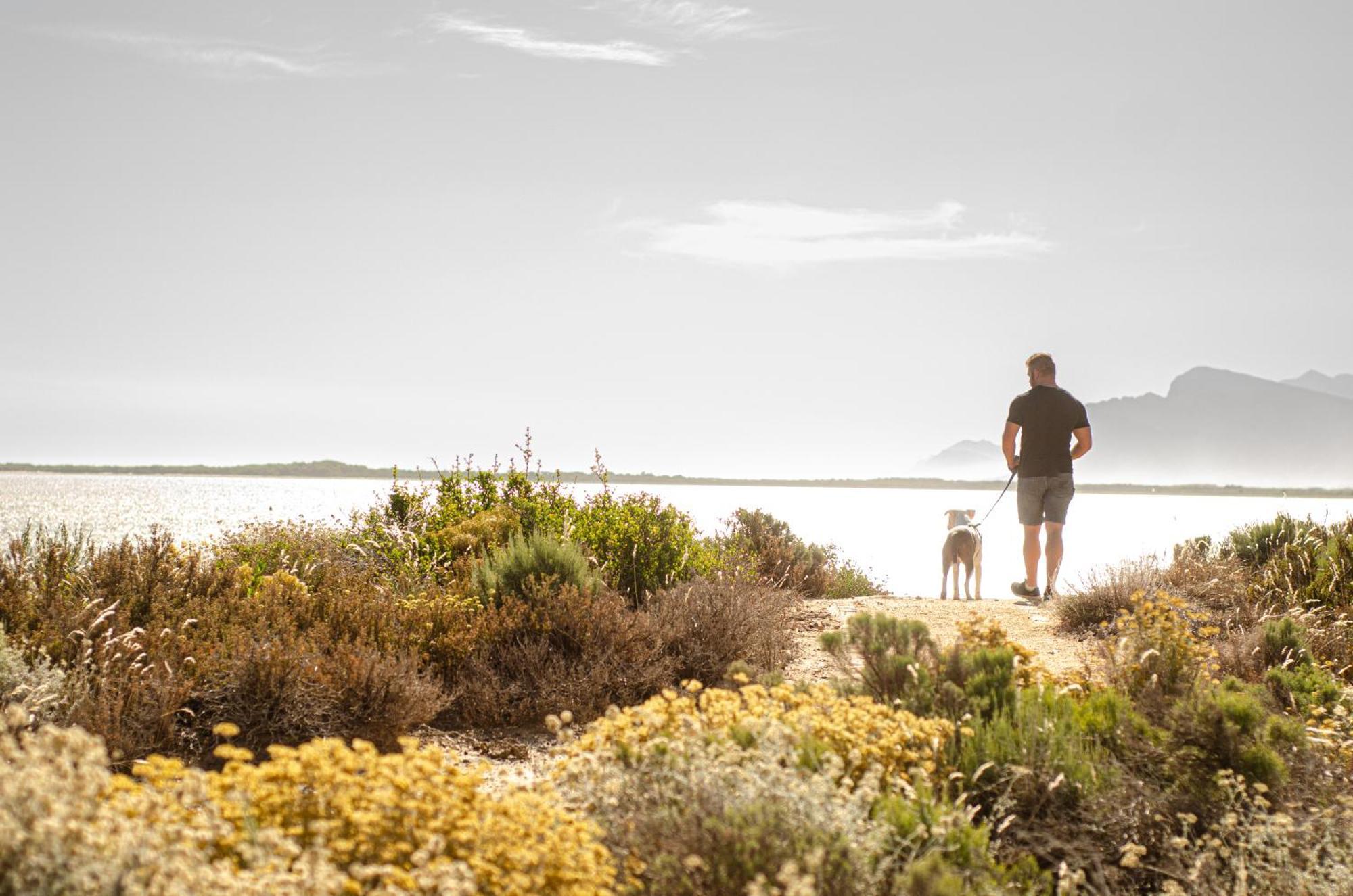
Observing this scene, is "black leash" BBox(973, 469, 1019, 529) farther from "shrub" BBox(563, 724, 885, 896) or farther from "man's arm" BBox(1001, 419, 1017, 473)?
"shrub" BBox(563, 724, 885, 896)

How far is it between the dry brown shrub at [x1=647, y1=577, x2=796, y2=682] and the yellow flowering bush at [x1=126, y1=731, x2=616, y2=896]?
12.9 ft

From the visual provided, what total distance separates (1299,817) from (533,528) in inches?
303

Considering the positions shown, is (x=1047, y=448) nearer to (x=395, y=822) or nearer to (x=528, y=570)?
(x=528, y=570)

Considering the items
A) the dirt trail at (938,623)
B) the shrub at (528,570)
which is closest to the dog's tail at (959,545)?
the dirt trail at (938,623)

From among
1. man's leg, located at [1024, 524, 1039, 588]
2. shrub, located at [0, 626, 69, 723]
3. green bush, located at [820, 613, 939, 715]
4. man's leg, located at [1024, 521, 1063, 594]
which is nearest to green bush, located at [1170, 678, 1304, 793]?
green bush, located at [820, 613, 939, 715]

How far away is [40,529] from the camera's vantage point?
27.9 feet

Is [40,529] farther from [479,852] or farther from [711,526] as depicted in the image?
[711,526]

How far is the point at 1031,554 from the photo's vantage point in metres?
11.9

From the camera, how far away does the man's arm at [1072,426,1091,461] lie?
36.9 ft

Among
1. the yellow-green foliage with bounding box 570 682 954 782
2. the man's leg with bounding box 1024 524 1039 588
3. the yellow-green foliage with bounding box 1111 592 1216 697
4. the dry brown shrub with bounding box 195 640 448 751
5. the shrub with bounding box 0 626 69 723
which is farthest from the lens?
the man's leg with bounding box 1024 524 1039 588

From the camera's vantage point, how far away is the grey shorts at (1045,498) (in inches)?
445

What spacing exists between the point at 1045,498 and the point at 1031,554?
0.89 meters

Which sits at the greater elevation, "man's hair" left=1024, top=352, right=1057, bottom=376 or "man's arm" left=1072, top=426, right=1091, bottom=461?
"man's hair" left=1024, top=352, right=1057, bottom=376

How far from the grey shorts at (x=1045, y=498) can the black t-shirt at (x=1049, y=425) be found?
0.10 metres
